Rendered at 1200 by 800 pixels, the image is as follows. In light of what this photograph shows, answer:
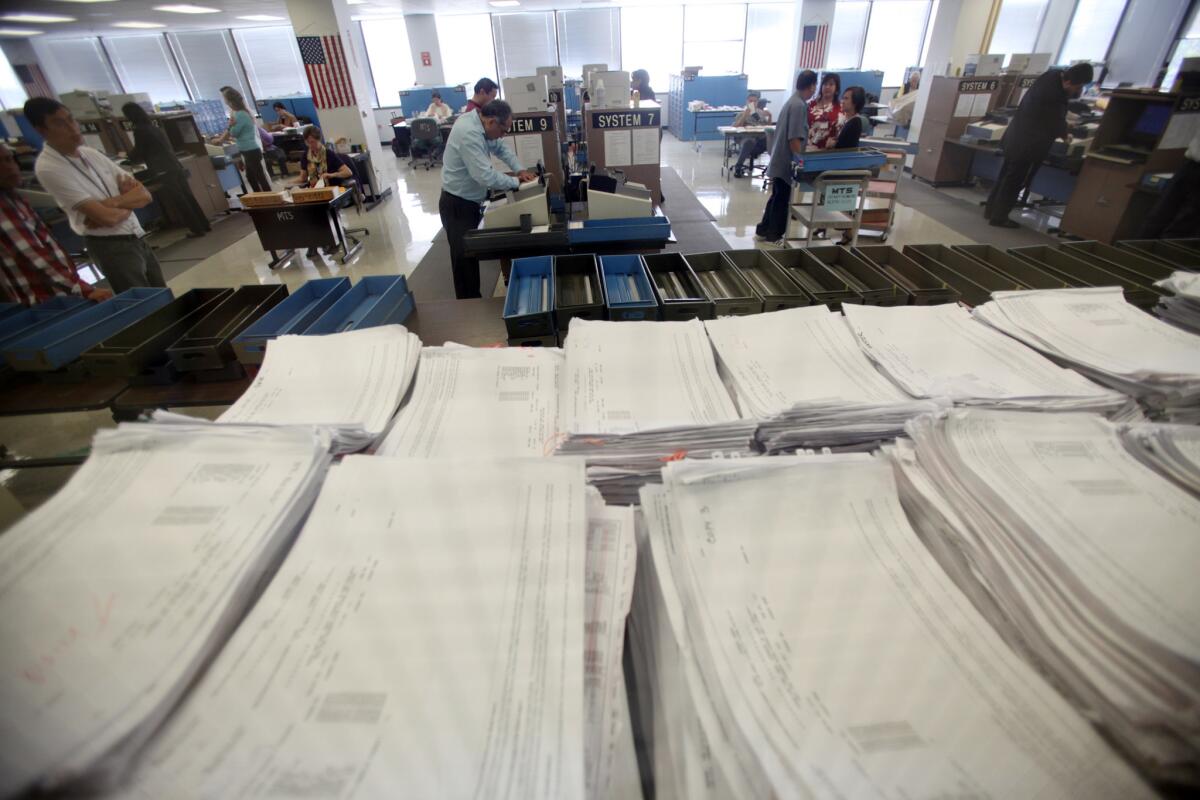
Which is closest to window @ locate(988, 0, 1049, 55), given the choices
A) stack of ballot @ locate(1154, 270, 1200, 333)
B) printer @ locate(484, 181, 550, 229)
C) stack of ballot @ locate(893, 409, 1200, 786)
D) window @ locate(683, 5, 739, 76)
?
window @ locate(683, 5, 739, 76)

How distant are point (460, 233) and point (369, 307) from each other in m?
2.15

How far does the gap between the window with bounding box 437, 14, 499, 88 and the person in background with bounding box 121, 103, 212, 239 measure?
7932 millimetres

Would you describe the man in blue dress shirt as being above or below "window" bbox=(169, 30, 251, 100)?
below

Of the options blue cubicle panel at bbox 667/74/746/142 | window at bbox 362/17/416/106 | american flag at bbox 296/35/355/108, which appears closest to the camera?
american flag at bbox 296/35/355/108

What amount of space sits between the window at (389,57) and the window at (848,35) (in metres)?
9.56

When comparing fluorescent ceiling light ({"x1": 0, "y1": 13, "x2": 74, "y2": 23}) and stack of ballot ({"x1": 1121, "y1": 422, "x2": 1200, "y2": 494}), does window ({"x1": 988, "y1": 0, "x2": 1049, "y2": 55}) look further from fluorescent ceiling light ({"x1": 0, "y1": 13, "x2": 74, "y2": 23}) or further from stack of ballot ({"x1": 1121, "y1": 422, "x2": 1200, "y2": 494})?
fluorescent ceiling light ({"x1": 0, "y1": 13, "x2": 74, "y2": 23})

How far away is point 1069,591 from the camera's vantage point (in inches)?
19.8

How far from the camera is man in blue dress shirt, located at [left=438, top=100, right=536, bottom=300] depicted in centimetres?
319

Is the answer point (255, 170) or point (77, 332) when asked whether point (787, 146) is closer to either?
point (77, 332)

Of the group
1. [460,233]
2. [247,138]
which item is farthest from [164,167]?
[460,233]

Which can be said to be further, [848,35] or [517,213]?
[848,35]

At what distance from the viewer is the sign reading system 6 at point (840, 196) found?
412cm

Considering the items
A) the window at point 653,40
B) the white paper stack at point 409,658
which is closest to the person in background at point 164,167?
the white paper stack at point 409,658

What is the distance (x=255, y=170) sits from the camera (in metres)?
6.64
